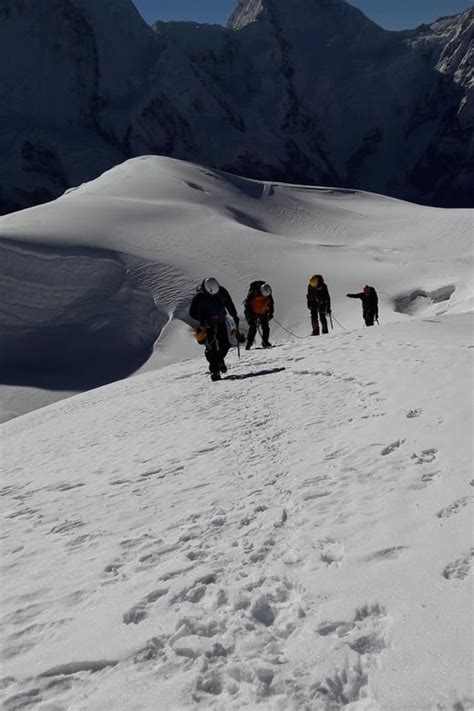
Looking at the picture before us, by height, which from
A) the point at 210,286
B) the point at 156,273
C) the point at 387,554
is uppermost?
the point at 156,273

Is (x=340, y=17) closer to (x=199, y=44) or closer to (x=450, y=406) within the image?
(x=199, y=44)

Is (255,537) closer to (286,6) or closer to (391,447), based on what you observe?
(391,447)

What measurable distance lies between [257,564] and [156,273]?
33067mm

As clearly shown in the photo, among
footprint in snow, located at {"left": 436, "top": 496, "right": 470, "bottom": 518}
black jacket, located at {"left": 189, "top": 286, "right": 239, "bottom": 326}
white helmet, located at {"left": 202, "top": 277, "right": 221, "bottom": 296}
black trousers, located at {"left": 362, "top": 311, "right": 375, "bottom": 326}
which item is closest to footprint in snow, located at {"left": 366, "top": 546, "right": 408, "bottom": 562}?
footprint in snow, located at {"left": 436, "top": 496, "right": 470, "bottom": 518}

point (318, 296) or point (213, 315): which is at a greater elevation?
point (318, 296)

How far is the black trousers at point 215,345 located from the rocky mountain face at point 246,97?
132m

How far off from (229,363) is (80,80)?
15175 centimetres

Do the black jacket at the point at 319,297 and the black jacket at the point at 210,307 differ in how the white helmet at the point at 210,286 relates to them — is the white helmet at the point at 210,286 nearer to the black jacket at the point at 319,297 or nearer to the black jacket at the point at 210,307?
the black jacket at the point at 210,307

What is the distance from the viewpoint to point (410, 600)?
3566 millimetres

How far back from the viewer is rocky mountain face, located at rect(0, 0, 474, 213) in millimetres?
141375

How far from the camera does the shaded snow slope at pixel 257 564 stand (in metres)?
3.22

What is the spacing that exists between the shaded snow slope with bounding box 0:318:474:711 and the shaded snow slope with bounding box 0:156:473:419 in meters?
18.8

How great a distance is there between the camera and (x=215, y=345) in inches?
498

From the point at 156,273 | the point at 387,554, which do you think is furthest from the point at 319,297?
the point at 156,273
